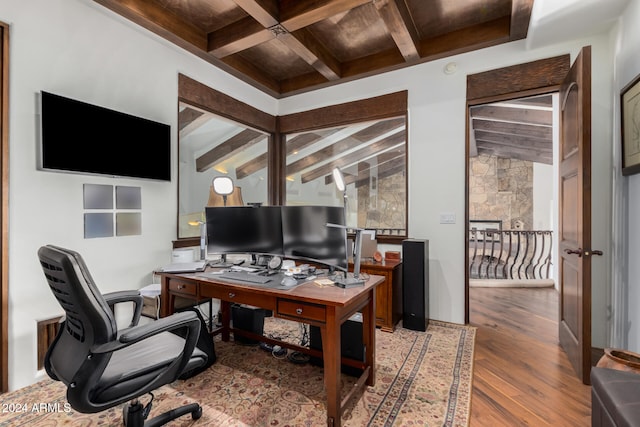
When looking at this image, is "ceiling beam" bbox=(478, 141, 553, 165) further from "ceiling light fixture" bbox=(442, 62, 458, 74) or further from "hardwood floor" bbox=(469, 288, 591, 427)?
"ceiling light fixture" bbox=(442, 62, 458, 74)

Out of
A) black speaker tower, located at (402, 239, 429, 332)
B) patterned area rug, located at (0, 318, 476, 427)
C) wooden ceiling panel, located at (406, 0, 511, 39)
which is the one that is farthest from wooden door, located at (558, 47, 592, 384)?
black speaker tower, located at (402, 239, 429, 332)

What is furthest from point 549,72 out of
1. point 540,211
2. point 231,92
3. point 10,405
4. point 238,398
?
point 540,211

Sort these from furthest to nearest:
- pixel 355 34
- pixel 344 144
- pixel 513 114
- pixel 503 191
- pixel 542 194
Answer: pixel 503 191
pixel 542 194
pixel 513 114
pixel 344 144
pixel 355 34

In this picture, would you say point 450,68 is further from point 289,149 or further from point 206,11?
point 206,11

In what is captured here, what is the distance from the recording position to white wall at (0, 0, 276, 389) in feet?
6.42

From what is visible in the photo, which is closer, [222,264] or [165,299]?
[165,299]

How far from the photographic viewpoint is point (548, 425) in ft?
→ 5.47

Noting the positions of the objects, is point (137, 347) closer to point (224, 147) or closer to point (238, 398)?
point (238, 398)

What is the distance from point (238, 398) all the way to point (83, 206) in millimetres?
1845

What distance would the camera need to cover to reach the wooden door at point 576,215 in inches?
79.7

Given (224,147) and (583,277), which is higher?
(224,147)

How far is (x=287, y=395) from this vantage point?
6.40 ft

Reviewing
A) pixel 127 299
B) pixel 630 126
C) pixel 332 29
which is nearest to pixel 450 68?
pixel 332 29

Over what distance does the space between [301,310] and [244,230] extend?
41.2 inches
